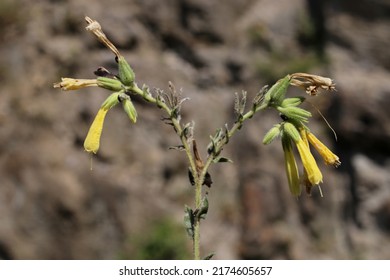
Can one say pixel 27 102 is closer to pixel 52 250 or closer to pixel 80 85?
pixel 52 250

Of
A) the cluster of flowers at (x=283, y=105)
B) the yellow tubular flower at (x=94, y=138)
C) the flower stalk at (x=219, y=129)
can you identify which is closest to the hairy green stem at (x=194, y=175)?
the flower stalk at (x=219, y=129)

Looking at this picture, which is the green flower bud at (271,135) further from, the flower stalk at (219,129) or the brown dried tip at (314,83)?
the brown dried tip at (314,83)

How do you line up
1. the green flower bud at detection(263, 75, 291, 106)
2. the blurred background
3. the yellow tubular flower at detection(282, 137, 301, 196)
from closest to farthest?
the green flower bud at detection(263, 75, 291, 106) < the yellow tubular flower at detection(282, 137, 301, 196) < the blurred background

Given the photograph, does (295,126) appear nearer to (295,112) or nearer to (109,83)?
(295,112)

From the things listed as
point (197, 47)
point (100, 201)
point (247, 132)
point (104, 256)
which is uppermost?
point (197, 47)

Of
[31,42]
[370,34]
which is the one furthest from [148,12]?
[370,34]

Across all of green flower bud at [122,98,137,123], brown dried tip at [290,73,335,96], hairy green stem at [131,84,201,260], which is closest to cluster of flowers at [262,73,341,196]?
brown dried tip at [290,73,335,96]

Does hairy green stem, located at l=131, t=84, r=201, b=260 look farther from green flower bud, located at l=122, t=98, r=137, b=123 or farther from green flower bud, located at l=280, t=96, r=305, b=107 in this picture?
green flower bud, located at l=280, t=96, r=305, b=107
